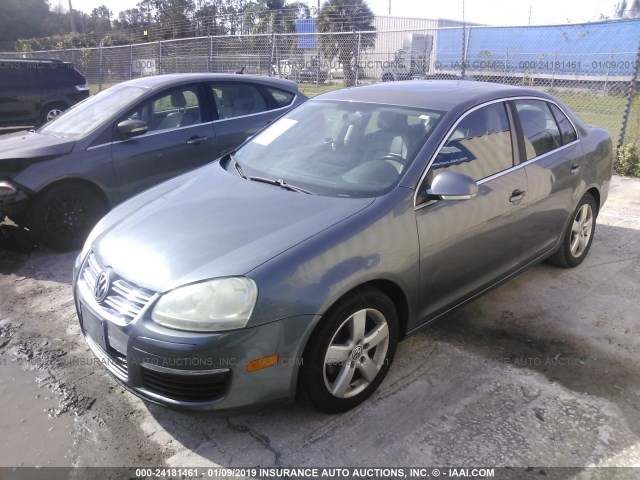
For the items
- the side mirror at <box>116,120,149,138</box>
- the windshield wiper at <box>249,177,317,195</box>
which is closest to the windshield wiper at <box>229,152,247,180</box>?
the windshield wiper at <box>249,177,317,195</box>

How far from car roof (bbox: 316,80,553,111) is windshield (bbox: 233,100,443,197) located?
8 cm

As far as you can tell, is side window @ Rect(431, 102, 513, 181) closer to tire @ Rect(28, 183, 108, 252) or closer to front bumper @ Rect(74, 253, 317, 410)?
front bumper @ Rect(74, 253, 317, 410)

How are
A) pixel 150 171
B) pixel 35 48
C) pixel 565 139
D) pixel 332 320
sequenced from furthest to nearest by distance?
pixel 35 48 → pixel 150 171 → pixel 565 139 → pixel 332 320

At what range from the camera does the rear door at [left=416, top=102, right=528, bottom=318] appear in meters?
2.91

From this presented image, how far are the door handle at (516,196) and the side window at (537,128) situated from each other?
32cm

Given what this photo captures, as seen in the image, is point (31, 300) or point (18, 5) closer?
point (31, 300)

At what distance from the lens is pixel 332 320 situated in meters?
2.44

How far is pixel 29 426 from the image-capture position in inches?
106

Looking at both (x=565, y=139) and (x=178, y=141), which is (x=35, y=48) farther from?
(x=565, y=139)

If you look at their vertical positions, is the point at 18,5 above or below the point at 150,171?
above

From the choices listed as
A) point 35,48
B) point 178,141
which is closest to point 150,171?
point 178,141

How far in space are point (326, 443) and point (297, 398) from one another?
0.26 m

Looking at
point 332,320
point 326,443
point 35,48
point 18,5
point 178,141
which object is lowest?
point 326,443

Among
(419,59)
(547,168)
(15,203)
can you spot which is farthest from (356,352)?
(419,59)
